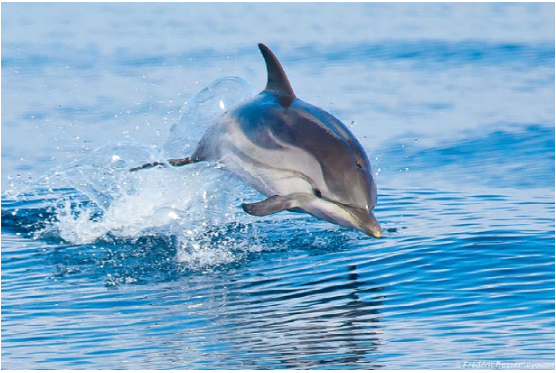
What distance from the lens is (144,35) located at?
2683 cm

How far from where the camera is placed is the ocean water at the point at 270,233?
306 inches

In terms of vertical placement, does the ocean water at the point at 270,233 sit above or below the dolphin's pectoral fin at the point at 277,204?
below

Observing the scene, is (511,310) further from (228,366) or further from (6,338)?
(6,338)

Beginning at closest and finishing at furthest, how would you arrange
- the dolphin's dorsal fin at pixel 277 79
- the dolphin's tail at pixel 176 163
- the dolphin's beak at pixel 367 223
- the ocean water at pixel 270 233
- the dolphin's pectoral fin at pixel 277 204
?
the ocean water at pixel 270 233 < the dolphin's beak at pixel 367 223 < the dolphin's pectoral fin at pixel 277 204 < the dolphin's dorsal fin at pixel 277 79 < the dolphin's tail at pixel 176 163

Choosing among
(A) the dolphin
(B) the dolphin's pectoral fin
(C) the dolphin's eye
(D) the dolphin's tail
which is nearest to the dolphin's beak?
(A) the dolphin

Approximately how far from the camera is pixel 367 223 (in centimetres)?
876

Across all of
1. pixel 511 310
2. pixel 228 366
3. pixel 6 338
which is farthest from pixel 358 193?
pixel 6 338

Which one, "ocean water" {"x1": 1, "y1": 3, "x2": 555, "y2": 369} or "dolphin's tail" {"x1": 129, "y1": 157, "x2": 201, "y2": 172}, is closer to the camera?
"ocean water" {"x1": 1, "y1": 3, "x2": 555, "y2": 369}

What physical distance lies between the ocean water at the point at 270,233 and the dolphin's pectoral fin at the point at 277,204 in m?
0.68

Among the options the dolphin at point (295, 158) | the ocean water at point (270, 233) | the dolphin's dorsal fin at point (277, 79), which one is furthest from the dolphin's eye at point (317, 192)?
the dolphin's dorsal fin at point (277, 79)

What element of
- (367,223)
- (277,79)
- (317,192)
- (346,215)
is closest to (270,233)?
(277,79)

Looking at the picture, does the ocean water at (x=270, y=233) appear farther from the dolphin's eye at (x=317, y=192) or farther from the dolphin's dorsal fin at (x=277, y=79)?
the dolphin's dorsal fin at (x=277, y=79)

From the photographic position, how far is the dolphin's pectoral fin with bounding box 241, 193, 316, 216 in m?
8.88

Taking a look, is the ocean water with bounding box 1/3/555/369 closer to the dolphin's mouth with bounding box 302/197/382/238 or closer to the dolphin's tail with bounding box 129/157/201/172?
the dolphin's tail with bounding box 129/157/201/172
